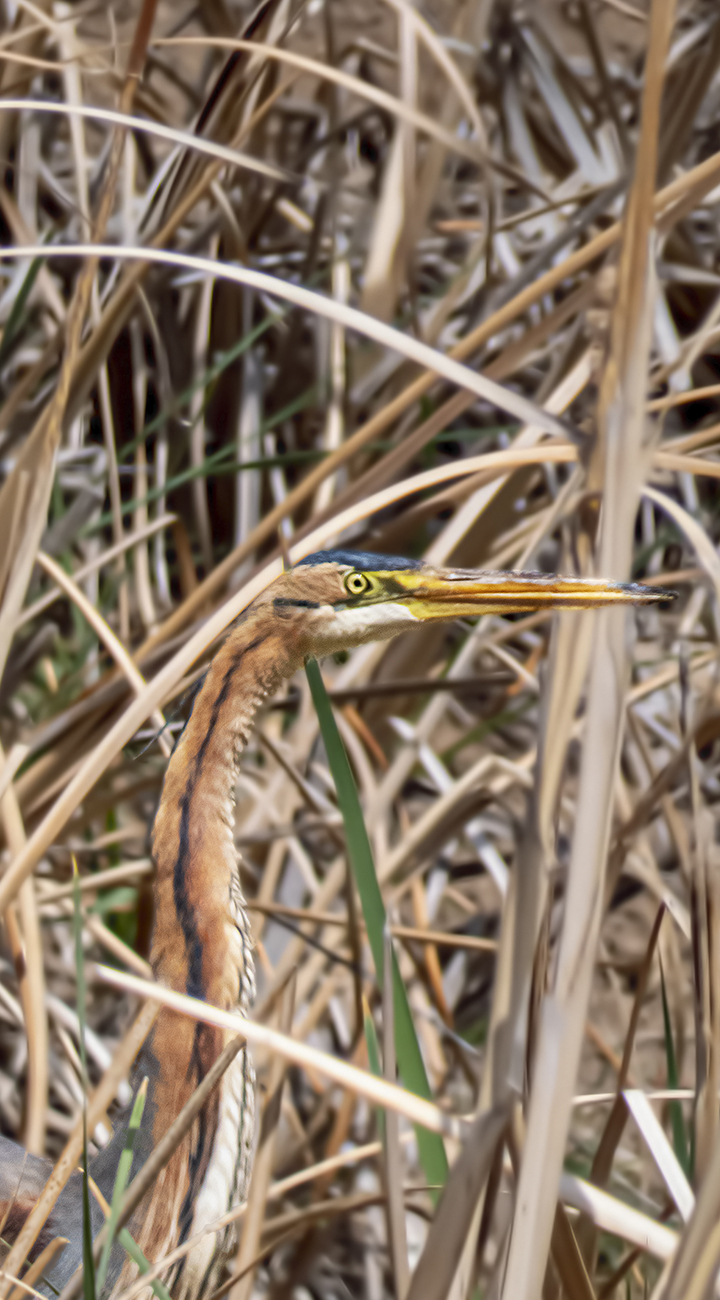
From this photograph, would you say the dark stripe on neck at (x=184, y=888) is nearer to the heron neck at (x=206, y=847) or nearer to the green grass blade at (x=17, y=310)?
the heron neck at (x=206, y=847)

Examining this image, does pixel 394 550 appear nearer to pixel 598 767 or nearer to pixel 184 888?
pixel 184 888

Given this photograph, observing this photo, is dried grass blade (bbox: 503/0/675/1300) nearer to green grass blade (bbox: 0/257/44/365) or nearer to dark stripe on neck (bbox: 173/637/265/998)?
dark stripe on neck (bbox: 173/637/265/998)

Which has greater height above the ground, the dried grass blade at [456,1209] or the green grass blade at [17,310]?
the green grass blade at [17,310]

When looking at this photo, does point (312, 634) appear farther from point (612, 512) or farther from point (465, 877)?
point (465, 877)

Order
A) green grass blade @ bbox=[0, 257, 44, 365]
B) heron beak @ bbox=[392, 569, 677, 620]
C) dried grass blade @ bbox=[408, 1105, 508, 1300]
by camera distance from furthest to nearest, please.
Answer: green grass blade @ bbox=[0, 257, 44, 365]
heron beak @ bbox=[392, 569, 677, 620]
dried grass blade @ bbox=[408, 1105, 508, 1300]

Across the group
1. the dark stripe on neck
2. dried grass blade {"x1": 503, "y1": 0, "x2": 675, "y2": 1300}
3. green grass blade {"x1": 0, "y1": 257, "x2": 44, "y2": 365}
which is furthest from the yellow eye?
green grass blade {"x1": 0, "y1": 257, "x2": 44, "y2": 365}

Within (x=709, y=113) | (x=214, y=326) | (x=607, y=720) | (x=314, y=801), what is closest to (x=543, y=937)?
(x=607, y=720)

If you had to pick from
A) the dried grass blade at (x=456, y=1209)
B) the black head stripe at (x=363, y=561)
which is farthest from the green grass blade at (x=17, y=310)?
the dried grass blade at (x=456, y=1209)
